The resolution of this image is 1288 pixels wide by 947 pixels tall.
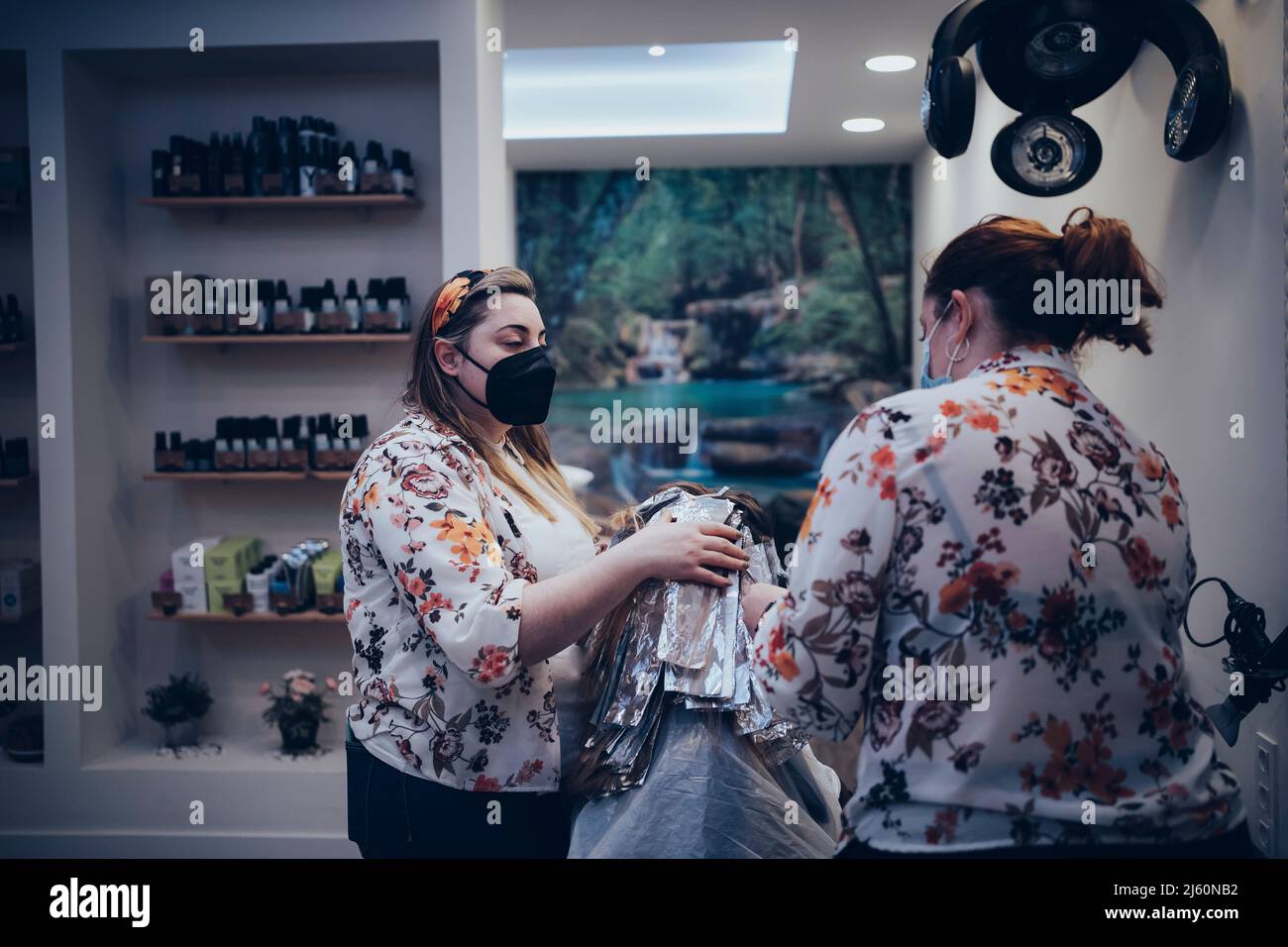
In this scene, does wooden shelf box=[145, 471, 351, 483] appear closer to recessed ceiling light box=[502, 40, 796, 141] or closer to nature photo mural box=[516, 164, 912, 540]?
recessed ceiling light box=[502, 40, 796, 141]

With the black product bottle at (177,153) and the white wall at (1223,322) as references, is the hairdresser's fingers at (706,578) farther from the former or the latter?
the black product bottle at (177,153)

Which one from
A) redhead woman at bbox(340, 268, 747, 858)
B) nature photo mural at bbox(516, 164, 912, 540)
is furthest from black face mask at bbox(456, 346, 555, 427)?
nature photo mural at bbox(516, 164, 912, 540)

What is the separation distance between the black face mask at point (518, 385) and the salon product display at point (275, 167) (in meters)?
1.96

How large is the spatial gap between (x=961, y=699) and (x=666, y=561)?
0.43 m

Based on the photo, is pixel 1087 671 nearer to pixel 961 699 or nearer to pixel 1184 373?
pixel 961 699

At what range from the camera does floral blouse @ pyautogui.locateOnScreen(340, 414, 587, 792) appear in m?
1.26

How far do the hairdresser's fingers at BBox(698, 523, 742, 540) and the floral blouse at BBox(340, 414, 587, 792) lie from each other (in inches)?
9.8

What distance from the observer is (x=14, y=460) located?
3266 mm

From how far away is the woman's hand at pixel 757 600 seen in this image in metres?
1.35

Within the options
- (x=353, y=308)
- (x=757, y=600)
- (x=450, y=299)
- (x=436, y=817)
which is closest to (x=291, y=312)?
(x=353, y=308)

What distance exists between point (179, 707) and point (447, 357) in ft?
7.77

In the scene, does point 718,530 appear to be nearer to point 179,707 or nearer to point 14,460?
point 179,707

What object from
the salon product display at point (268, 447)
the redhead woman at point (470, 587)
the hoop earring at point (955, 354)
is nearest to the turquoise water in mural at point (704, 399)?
the salon product display at point (268, 447)
